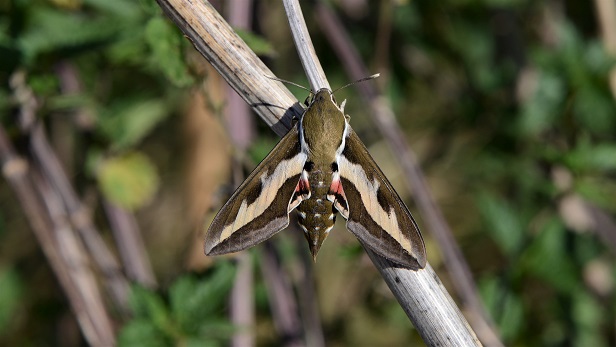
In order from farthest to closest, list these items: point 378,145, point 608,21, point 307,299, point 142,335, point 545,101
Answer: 1. point 378,145
2. point 608,21
3. point 545,101
4. point 307,299
5. point 142,335

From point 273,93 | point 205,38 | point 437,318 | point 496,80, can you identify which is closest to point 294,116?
point 273,93

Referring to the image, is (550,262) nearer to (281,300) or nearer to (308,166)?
(281,300)

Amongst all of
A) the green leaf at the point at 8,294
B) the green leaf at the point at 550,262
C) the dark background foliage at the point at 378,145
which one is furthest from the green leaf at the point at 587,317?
the green leaf at the point at 8,294

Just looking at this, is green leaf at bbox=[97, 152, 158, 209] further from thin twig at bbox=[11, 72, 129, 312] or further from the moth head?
the moth head

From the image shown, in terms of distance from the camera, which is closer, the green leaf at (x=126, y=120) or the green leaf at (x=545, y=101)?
the green leaf at (x=126, y=120)

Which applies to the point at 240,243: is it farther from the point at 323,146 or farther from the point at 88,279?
the point at 88,279

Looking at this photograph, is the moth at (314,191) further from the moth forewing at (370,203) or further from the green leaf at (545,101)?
the green leaf at (545,101)

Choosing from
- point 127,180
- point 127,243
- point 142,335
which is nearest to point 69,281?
point 127,243
